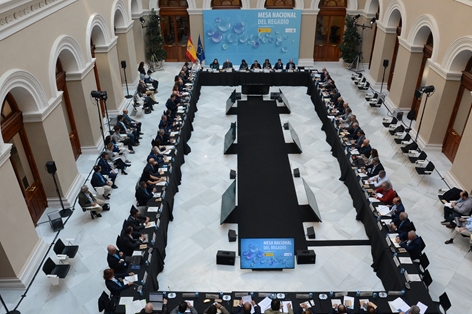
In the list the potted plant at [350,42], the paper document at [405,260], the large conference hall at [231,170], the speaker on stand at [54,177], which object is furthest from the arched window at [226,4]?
the paper document at [405,260]

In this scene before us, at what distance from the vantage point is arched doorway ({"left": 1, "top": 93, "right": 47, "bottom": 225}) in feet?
31.7

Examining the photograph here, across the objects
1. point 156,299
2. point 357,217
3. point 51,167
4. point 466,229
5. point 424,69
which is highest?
point 424,69

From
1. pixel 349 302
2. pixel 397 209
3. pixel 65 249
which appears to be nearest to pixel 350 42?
pixel 397 209

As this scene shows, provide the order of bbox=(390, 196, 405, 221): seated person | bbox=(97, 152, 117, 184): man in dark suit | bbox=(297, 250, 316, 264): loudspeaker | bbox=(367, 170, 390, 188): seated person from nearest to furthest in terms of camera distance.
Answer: bbox=(297, 250, 316, 264): loudspeaker, bbox=(390, 196, 405, 221): seated person, bbox=(367, 170, 390, 188): seated person, bbox=(97, 152, 117, 184): man in dark suit

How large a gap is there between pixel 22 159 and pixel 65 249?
2860 mm

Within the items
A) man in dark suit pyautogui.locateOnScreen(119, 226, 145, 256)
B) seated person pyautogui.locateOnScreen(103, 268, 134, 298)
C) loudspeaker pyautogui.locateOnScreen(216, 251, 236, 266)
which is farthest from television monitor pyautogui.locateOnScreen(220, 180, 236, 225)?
seated person pyautogui.locateOnScreen(103, 268, 134, 298)

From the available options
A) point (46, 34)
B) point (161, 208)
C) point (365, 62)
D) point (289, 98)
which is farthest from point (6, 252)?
point (365, 62)

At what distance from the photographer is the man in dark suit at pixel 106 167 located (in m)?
12.2

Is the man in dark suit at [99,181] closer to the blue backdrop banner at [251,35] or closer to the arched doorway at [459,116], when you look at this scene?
the arched doorway at [459,116]

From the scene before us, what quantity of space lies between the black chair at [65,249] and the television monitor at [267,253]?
4.17 m

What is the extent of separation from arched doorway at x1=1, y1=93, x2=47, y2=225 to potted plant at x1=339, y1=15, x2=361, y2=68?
16887mm

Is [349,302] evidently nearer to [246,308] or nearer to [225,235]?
[246,308]

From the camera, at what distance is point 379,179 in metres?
11.1

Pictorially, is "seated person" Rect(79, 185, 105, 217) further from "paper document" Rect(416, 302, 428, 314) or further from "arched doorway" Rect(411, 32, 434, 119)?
"arched doorway" Rect(411, 32, 434, 119)
